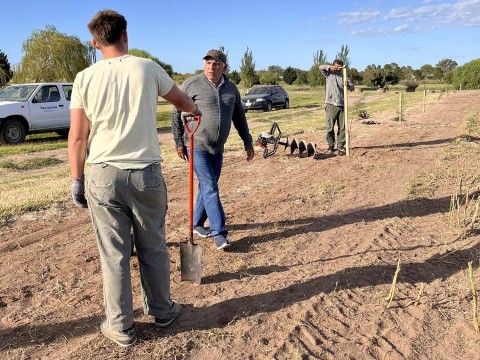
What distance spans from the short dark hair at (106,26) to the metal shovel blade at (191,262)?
177 centimetres

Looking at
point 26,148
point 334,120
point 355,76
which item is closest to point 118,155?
point 334,120

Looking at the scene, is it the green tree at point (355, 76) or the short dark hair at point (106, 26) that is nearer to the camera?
the short dark hair at point (106, 26)

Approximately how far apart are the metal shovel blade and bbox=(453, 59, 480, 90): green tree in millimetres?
40683

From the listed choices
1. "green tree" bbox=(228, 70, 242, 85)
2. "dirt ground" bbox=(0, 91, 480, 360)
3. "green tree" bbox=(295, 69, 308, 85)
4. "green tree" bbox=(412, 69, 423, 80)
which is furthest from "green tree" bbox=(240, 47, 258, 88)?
"dirt ground" bbox=(0, 91, 480, 360)

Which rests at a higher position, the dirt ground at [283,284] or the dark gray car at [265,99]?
the dark gray car at [265,99]

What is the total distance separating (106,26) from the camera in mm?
2635

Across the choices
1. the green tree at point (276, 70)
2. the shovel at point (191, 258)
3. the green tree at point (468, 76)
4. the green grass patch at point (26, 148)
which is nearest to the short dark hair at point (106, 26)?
the shovel at point (191, 258)

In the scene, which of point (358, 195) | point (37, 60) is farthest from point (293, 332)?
point (37, 60)

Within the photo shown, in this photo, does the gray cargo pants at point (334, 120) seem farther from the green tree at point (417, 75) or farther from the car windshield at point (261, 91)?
the green tree at point (417, 75)

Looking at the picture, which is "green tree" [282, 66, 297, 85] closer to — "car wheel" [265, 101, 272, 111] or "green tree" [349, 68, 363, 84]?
"green tree" [349, 68, 363, 84]

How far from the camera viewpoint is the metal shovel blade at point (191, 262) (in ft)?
12.4

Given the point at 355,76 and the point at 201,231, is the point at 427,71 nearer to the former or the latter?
the point at 355,76

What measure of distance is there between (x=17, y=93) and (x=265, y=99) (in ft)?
42.9

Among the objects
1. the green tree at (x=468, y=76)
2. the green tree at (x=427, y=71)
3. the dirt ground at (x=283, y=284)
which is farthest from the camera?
the green tree at (x=427, y=71)
